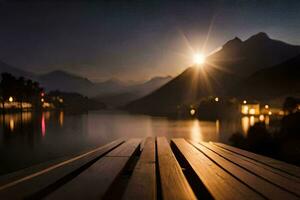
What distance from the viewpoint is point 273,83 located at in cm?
16825

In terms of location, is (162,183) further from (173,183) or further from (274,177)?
(274,177)

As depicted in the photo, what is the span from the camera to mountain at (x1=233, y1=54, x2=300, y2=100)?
15482 centimetres

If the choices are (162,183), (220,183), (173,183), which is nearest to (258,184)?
(220,183)

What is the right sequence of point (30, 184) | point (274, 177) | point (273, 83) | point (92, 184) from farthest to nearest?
point (273, 83), point (274, 177), point (30, 184), point (92, 184)

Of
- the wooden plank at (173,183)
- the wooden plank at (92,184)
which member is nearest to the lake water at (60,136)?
the wooden plank at (92,184)

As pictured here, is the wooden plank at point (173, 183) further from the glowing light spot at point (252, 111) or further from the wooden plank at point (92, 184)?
the glowing light spot at point (252, 111)

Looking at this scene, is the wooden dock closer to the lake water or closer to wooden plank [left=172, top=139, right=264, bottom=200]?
wooden plank [left=172, top=139, right=264, bottom=200]

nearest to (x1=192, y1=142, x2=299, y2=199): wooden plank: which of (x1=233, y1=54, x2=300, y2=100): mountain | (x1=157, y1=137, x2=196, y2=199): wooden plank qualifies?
(x1=157, y1=137, x2=196, y2=199): wooden plank

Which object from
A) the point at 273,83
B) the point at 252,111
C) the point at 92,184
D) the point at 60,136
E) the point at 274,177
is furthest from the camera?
the point at 273,83

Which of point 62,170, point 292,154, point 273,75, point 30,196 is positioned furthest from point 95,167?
point 273,75

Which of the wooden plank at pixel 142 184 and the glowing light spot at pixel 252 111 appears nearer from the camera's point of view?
the wooden plank at pixel 142 184

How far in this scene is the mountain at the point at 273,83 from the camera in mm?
154825

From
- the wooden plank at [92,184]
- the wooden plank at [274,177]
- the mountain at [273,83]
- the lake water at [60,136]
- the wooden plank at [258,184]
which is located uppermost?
the mountain at [273,83]

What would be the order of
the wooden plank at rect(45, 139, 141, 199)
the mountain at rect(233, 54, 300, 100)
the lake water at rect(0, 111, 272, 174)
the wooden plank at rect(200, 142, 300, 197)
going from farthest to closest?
1. the mountain at rect(233, 54, 300, 100)
2. the lake water at rect(0, 111, 272, 174)
3. the wooden plank at rect(200, 142, 300, 197)
4. the wooden plank at rect(45, 139, 141, 199)
